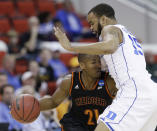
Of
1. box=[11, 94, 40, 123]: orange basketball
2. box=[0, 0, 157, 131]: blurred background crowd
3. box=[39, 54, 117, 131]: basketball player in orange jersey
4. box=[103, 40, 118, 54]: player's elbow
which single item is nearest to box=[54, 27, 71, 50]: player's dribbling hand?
box=[103, 40, 118, 54]: player's elbow

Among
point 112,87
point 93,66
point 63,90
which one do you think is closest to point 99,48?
point 93,66

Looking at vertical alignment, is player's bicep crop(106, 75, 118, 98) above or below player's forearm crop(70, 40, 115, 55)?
below

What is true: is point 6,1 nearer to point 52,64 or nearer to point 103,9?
point 52,64

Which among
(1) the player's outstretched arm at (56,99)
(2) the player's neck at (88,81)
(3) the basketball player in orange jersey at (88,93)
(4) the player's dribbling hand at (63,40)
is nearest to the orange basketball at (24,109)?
(1) the player's outstretched arm at (56,99)

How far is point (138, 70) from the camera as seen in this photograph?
12.8 ft

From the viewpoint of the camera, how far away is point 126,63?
3896 millimetres

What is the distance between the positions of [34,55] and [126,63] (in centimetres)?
491

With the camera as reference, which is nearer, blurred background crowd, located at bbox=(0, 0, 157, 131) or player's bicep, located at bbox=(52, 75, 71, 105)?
player's bicep, located at bbox=(52, 75, 71, 105)

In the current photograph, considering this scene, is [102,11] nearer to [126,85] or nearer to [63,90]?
[126,85]

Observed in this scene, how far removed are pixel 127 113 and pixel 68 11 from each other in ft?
21.5

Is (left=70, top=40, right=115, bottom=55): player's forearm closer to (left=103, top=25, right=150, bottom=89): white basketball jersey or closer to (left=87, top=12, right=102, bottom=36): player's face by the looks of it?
(left=103, top=25, right=150, bottom=89): white basketball jersey

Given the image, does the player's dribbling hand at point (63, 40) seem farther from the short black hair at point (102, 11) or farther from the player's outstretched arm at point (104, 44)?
the short black hair at point (102, 11)

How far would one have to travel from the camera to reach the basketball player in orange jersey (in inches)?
172

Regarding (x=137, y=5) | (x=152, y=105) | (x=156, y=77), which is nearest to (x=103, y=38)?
(x=152, y=105)
